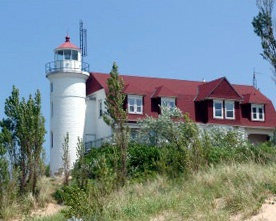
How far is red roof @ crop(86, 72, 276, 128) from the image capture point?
146 ft

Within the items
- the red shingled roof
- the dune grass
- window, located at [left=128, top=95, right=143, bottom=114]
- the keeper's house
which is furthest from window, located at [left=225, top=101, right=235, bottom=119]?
the dune grass

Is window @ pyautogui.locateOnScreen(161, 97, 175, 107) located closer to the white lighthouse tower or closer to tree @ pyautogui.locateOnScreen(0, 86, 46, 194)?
the white lighthouse tower

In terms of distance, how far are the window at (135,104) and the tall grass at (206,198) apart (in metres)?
25.3

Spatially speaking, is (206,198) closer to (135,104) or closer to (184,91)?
(135,104)

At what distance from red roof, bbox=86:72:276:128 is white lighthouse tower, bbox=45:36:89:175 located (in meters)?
2.33

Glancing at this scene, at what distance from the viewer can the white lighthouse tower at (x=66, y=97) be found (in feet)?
138

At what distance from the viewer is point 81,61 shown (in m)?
43.7

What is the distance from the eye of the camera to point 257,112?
48.7m

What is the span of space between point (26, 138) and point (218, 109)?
2201 centimetres

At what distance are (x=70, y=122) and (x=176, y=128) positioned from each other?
373 inches

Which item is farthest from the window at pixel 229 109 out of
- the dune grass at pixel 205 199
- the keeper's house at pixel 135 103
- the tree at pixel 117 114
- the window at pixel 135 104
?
the dune grass at pixel 205 199

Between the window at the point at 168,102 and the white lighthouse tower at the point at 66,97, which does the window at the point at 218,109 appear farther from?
the white lighthouse tower at the point at 66,97

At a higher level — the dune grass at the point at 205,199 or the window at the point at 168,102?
the window at the point at 168,102

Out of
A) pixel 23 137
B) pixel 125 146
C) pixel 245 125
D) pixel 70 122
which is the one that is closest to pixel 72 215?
pixel 125 146
